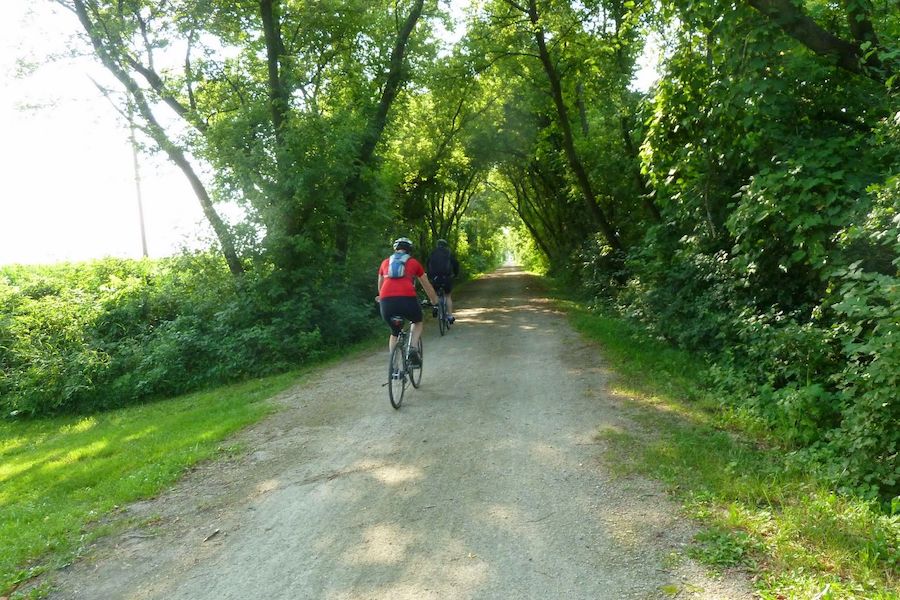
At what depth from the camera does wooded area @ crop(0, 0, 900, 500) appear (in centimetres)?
639

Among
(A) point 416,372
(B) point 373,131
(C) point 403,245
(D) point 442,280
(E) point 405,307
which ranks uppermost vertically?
(B) point 373,131

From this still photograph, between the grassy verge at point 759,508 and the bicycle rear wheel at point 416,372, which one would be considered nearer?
the grassy verge at point 759,508

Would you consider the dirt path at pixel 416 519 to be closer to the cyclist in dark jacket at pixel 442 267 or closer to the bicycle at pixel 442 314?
the bicycle at pixel 442 314

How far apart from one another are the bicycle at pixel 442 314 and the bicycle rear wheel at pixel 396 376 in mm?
5498

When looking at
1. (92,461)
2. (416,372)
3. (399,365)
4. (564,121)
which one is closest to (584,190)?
(564,121)

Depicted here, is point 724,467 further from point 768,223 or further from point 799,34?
point 799,34

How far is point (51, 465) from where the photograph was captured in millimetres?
8266

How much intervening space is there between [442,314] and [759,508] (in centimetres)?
989

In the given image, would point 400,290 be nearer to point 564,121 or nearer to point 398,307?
point 398,307

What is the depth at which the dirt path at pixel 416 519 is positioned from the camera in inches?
152

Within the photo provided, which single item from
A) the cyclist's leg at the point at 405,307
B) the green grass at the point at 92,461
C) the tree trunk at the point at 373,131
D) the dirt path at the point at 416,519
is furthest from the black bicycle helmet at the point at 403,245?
the tree trunk at the point at 373,131

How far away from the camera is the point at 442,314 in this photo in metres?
14.0

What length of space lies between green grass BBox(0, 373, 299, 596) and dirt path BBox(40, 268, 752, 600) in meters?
0.38

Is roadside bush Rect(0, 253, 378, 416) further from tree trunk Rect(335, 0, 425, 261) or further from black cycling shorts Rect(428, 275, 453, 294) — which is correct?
black cycling shorts Rect(428, 275, 453, 294)
